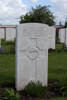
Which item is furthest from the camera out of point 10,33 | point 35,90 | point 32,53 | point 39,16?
point 10,33

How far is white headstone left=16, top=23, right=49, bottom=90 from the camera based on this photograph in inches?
279

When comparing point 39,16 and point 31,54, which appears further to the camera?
point 39,16

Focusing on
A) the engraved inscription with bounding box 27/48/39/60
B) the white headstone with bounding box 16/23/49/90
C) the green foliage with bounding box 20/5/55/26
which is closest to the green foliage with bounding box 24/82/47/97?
the white headstone with bounding box 16/23/49/90

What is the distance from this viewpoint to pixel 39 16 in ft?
112

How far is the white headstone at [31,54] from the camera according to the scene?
709 cm

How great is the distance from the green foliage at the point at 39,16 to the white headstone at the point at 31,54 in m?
26.3

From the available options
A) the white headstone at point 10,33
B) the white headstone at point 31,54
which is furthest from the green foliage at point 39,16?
the white headstone at point 31,54

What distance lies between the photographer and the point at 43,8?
3491cm

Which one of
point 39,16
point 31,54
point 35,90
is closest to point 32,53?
point 31,54

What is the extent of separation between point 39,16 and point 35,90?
91.2ft

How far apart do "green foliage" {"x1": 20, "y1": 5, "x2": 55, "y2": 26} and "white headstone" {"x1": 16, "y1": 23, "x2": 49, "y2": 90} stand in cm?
2632

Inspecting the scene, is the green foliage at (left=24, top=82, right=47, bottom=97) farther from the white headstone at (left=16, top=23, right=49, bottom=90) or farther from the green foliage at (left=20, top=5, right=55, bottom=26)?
the green foliage at (left=20, top=5, right=55, bottom=26)

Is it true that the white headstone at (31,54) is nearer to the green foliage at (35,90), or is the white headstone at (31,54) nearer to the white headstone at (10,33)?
the green foliage at (35,90)

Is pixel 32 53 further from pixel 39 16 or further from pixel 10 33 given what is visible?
pixel 10 33
